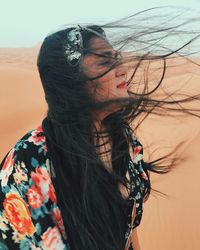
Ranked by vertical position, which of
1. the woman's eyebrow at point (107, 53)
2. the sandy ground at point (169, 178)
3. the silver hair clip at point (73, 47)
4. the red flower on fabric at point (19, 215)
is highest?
A: the silver hair clip at point (73, 47)

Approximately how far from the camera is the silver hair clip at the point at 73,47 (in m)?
1.70

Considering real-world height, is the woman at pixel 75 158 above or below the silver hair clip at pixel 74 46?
below

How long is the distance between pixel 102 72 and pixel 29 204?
0.56m

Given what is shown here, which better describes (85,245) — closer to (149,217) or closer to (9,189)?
(9,189)

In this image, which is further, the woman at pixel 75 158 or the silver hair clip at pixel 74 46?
the silver hair clip at pixel 74 46

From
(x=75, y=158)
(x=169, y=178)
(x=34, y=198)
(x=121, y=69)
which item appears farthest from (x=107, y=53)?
(x=169, y=178)

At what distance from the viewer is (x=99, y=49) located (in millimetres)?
1749

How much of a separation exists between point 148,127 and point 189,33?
18.2ft

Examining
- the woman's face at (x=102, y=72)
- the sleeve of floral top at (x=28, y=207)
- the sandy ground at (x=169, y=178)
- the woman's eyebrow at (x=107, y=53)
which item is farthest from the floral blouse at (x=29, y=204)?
the sandy ground at (x=169, y=178)

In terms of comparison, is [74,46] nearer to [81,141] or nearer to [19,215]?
[81,141]

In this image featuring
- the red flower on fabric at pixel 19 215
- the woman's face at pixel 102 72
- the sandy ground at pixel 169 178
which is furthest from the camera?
the sandy ground at pixel 169 178

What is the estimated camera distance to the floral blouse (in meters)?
1.50

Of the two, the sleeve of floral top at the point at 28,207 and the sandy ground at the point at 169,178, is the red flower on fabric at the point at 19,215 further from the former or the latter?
the sandy ground at the point at 169,178

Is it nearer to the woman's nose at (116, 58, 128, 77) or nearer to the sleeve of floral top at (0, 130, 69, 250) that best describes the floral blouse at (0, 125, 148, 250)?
the sleeve of floral top at (0, 130, 69, 250)
